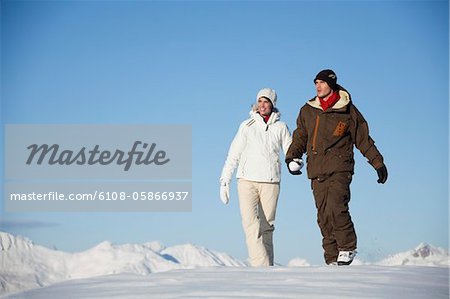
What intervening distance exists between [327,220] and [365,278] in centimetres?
254

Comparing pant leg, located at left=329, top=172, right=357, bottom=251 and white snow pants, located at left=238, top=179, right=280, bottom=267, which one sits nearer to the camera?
pant leg, located at left=329, top=172, right=357, bottom=251

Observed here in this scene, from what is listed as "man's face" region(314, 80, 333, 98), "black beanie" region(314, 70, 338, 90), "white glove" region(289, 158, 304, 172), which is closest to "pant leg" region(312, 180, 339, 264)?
"white glove" region(289, 158, 304, 172)

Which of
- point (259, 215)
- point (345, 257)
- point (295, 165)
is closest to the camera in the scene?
point (345, 257)

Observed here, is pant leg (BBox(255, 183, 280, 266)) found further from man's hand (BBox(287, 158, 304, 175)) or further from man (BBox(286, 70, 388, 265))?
man (BBox(286, 70, 388, 265))

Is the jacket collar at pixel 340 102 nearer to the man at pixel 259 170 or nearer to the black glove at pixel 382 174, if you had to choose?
the black glove at pixel 382 174

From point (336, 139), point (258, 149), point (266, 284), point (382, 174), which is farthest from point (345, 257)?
point (266, 284)

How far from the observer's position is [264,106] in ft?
32.7

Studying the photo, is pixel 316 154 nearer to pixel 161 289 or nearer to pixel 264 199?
pixel 264 199

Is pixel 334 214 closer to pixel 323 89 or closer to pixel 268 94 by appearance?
pixel 323 89

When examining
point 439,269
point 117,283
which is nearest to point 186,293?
point 117,283

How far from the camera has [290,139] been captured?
9.98 meters

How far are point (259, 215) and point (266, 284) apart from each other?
13.1 feet

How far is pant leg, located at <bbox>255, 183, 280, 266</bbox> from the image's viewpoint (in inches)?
386

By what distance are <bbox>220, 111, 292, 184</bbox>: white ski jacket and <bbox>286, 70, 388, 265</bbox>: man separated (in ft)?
3.44
